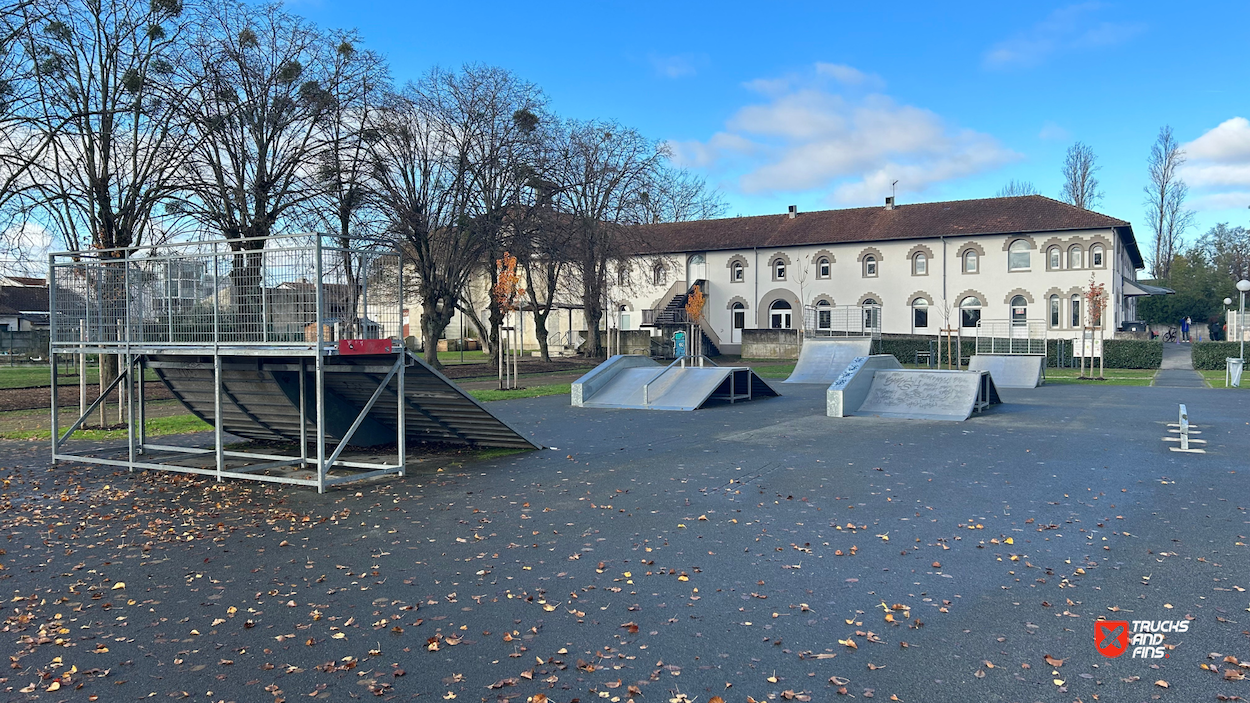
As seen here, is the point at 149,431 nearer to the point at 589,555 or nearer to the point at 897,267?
the point at 589,555

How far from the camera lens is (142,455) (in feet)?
37.9

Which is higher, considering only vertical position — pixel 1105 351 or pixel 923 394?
pixel 1105 351

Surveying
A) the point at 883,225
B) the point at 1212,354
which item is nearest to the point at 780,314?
the point at 883,225

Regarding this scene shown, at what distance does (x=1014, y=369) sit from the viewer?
27062 millimetres

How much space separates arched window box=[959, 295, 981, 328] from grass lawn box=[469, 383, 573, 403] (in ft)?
95.8

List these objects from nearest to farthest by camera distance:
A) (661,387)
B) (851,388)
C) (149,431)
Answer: (149,431) → (851,388) → (661,387)

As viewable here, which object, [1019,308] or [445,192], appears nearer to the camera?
[445,192]

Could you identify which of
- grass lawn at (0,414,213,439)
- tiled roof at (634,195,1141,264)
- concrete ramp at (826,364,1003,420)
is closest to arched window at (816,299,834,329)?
tiled roof at (634,195,1141,264)

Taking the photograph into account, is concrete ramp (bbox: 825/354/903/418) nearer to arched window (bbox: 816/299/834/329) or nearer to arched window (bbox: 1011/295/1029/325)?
arched window (bbox: 1011/295/1029/325)

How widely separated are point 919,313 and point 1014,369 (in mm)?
21227

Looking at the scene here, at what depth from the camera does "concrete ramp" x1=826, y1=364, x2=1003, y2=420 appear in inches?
648

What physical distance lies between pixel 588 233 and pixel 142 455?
25642 millimetres

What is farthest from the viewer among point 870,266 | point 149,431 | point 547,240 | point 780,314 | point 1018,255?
point 780,314

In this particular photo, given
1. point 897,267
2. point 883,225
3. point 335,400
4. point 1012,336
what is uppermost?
point 883,225
